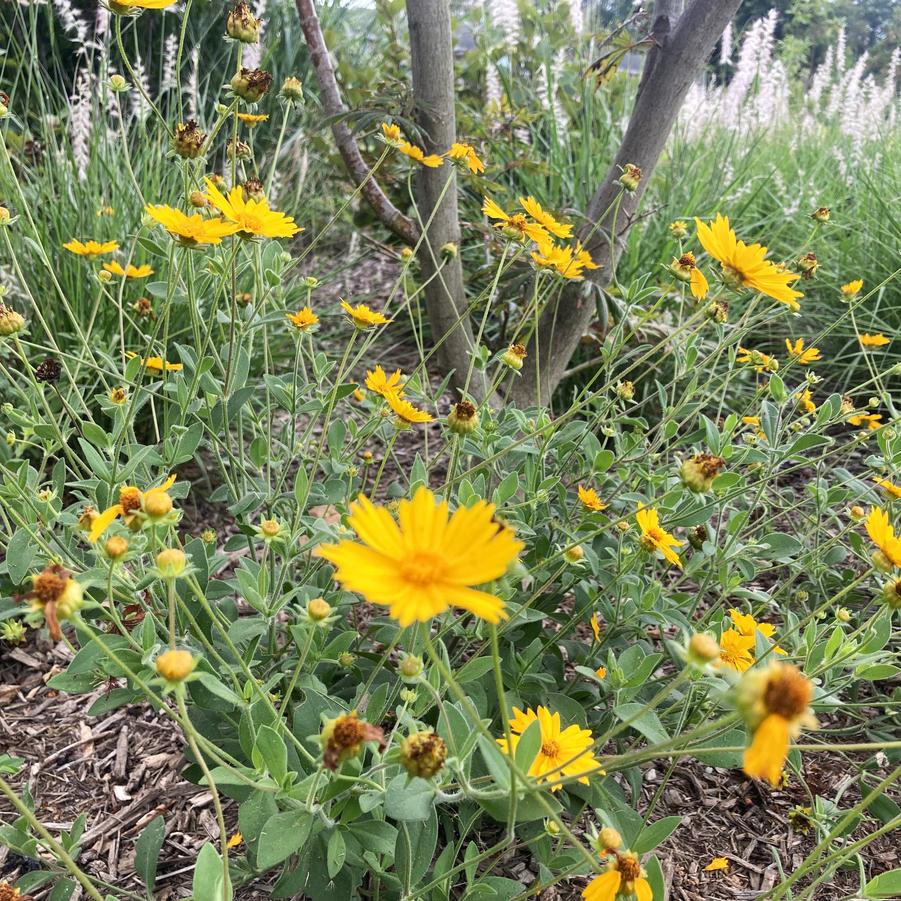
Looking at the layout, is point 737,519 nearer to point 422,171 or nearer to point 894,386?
point 422,171

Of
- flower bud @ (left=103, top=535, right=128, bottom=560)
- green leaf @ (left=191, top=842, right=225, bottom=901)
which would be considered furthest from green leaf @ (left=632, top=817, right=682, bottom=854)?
flower bud @ (left=103, top=535, right=128, bottom=560)

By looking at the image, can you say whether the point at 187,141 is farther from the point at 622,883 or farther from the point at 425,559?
the point at 622,883

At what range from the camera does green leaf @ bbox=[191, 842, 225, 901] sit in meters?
0.86

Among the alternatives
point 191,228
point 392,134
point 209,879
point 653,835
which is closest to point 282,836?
point 209,879

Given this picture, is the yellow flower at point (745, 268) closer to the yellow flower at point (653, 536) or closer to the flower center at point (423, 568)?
the yellow flower at point (653, 536)

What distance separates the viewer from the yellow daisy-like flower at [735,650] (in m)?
1.34

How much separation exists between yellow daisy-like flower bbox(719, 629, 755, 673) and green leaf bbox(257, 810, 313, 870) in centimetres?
78

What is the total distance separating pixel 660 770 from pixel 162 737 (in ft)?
3.82

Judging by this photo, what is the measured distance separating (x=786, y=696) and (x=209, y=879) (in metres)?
0.69

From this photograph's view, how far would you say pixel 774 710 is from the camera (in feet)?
1.96

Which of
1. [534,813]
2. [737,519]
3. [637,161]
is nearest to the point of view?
[534,813]

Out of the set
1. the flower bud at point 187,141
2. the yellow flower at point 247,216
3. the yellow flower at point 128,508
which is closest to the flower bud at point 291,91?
the flower bud at point 187,141

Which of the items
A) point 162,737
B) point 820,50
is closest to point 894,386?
point 162,737

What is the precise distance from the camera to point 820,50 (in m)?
24.7
